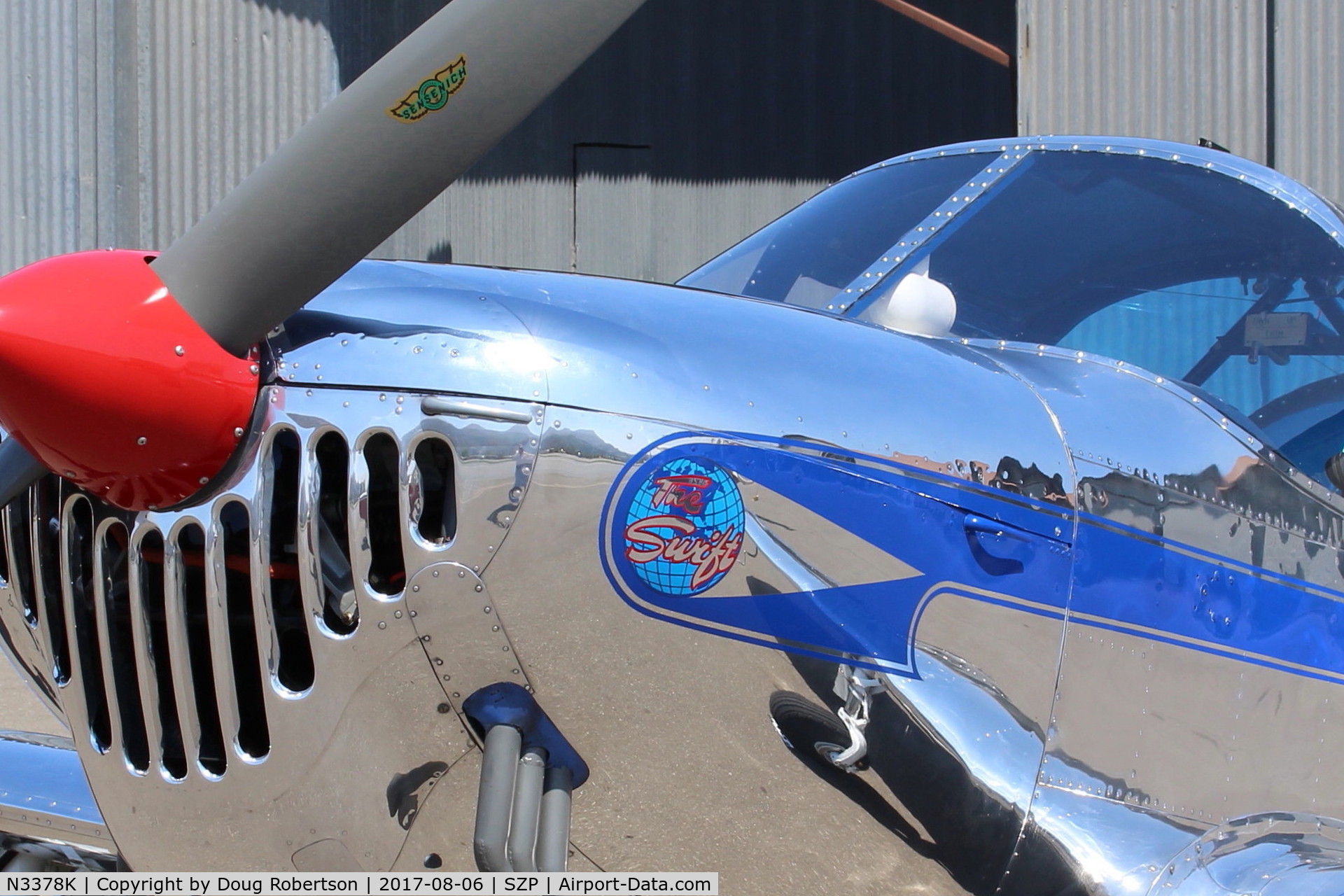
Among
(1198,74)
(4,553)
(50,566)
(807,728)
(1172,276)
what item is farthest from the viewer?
(1198,74)

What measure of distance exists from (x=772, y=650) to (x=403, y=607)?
535 millimetres

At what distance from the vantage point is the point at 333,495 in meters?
1.65

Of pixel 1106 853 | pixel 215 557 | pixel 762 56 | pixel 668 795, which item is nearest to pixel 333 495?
pixel 215 557

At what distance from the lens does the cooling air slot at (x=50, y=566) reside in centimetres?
197

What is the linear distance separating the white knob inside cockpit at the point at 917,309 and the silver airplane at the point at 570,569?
0.23 metres

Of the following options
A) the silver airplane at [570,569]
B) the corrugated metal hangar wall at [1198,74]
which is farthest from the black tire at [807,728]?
the corrugated metal hangar wall at [1198,74]

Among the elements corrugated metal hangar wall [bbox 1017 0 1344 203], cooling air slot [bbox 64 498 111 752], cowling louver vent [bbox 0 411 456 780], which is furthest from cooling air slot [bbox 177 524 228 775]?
corrugated metal hangar wall [bbox 1017 0 1344 203]

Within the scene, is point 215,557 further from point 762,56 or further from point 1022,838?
point 762,56

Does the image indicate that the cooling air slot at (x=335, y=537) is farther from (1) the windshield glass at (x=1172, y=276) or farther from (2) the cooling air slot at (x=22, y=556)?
(1) the windshield glass at (x=1172, y=276)

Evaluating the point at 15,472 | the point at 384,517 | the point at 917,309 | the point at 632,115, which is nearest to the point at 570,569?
the point at 384,517

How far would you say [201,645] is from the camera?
1.75m

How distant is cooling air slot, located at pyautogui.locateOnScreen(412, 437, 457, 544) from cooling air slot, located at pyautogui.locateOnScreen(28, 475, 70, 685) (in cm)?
75
